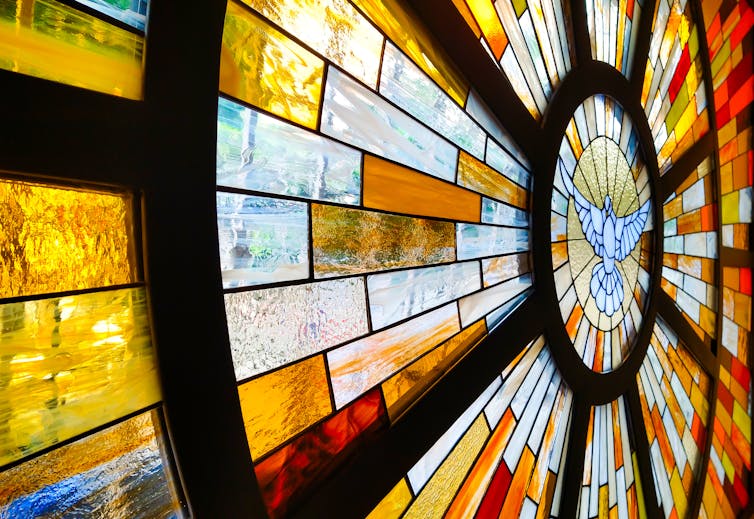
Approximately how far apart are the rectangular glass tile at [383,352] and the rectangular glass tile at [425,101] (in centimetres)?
34

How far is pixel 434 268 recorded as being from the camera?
0.99 meters

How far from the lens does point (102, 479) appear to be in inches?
21.0

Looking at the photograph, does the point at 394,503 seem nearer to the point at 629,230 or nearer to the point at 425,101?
the point at 425,101

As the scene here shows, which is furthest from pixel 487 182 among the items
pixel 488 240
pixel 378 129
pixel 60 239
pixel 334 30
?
pixel 60 239

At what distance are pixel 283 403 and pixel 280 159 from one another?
331mm

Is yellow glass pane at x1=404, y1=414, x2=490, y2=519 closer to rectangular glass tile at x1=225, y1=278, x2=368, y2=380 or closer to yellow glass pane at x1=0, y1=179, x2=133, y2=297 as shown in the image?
→ rectangular glass tile at x1=225, y1=278, x2=368, y2=380

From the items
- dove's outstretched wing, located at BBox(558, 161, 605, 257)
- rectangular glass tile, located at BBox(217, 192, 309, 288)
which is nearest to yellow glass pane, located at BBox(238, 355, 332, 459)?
rectangular glass tile, located at BBox(217, 192, 309, 288)

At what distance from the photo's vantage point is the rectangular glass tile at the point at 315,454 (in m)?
0.70

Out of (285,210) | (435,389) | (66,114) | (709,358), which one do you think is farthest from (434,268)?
(709,358)

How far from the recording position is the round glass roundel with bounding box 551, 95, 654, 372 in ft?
4.72

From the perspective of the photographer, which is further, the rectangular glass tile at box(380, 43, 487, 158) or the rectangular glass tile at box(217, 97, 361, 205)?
the rectangular glass tile at box(380, 43, 487, 158)

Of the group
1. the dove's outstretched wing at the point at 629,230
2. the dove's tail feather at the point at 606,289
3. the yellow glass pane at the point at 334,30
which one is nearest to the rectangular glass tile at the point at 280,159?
the yellow glass pane at the point at 334,30

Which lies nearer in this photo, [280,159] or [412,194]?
[280,159]

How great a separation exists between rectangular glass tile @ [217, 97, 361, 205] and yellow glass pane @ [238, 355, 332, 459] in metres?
0.25
